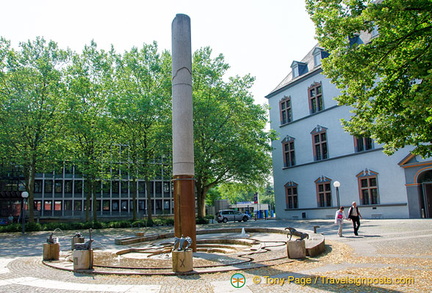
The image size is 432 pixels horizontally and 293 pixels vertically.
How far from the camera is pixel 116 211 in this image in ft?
206

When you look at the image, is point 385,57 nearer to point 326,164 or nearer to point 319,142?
point 326,164

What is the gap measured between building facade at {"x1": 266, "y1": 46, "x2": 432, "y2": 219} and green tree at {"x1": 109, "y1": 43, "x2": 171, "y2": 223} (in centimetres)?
1435

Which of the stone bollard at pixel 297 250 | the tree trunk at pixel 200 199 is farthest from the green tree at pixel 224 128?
the stone bollard at pixel 297 250

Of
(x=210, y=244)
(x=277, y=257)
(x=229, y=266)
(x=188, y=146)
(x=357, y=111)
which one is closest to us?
(x=229, y=266)

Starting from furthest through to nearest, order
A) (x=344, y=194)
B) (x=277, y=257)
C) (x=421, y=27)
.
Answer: (x=344, y=194) → (x=421, y=27) → (x=277, y=257)

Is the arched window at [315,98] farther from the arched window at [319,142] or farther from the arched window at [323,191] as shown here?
the arched window at [323,191]

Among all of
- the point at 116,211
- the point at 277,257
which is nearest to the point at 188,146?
the point at 277,257

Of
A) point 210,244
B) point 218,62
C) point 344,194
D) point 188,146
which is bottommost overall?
point 210,244

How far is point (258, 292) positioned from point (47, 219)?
48.0 m

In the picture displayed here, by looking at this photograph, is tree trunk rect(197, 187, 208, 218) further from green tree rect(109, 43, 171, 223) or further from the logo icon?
the logo icon

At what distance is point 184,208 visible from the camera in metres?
14.5

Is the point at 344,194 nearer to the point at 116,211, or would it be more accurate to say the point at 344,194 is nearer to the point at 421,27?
the point at 421,27

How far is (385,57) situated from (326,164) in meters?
24.8

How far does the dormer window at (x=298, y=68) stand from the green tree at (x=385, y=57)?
2678cm
